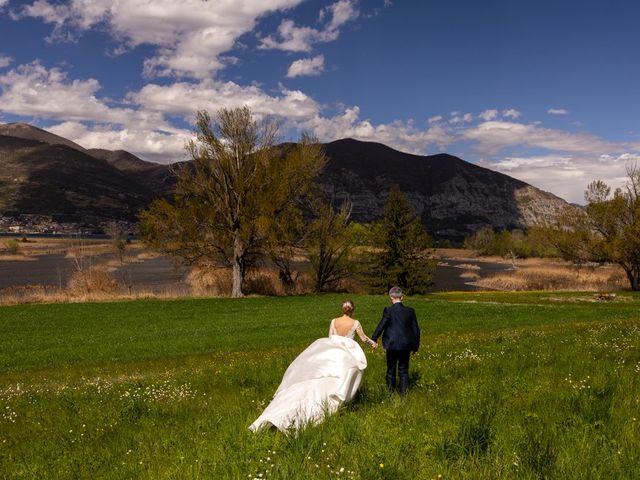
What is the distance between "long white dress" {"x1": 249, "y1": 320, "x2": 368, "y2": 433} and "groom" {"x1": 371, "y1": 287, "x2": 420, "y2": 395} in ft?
3.69

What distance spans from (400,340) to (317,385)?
2.50 m

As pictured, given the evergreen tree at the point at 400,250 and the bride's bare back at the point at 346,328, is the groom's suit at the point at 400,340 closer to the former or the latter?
the bride's bare back at the point at 346,328

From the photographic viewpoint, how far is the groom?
9.43m

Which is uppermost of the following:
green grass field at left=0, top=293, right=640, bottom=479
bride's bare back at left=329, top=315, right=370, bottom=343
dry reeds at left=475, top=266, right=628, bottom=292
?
bride's bare back at left=329, top=315, right=370, bottom=343

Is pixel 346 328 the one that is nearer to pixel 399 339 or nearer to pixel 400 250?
pixel 399 339

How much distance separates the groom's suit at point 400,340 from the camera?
9430 millimetres

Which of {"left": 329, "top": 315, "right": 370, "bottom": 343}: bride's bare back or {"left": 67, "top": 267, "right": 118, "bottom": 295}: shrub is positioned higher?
{"left": 329, "top": 315, "right": 370, "bottom": 343}: bride's bare back

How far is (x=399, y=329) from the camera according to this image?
9.52 meters

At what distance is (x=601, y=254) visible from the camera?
6394 cm

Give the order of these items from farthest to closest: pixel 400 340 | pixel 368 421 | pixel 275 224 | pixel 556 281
→ 1. pixel 556 281
2. pixel 275 224
3. pixel 400 340
4. pixel 368 421

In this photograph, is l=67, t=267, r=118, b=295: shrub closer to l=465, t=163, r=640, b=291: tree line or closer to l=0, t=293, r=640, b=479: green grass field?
l=0, t=293, r=640, b=479: green grass field

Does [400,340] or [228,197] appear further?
[228,197]

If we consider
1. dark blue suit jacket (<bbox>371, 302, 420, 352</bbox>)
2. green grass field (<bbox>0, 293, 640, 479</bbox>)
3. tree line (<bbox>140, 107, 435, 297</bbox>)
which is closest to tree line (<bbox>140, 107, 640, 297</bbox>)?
tree line (<bbox>140, 107, 435, 297</bbox>)

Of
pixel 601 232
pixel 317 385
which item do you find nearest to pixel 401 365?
pixel 317 385
